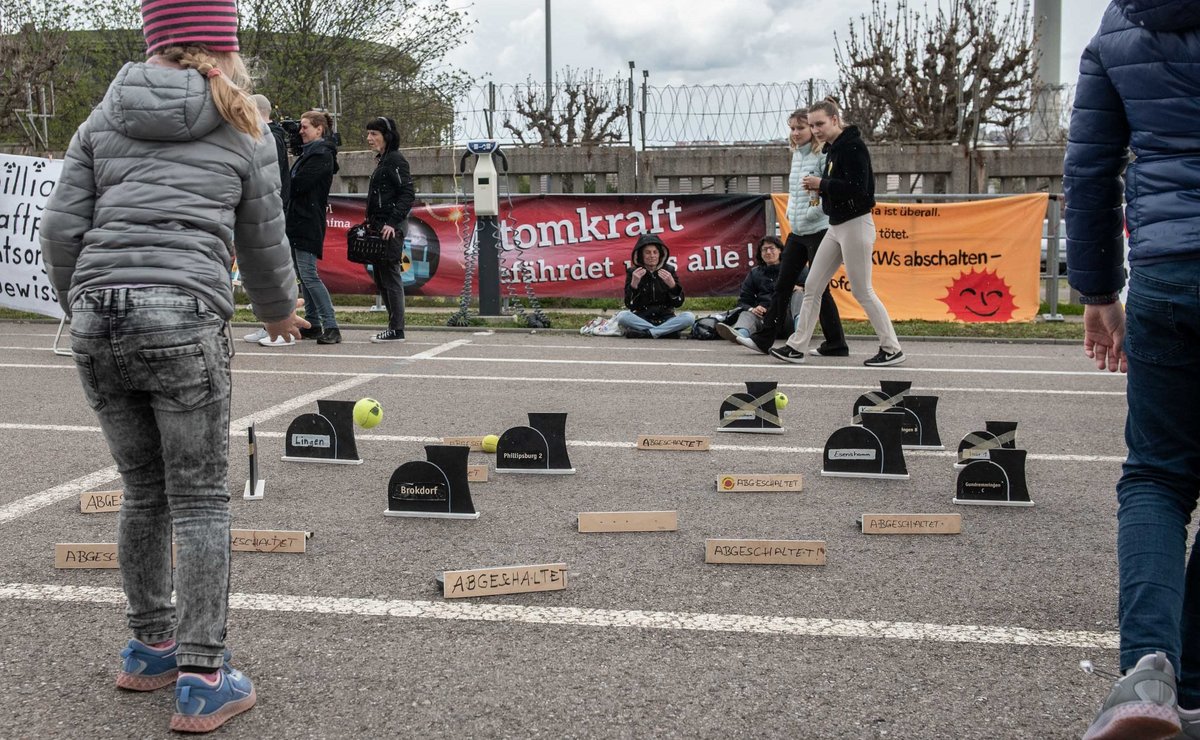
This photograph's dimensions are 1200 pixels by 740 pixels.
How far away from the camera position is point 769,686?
10.7ft

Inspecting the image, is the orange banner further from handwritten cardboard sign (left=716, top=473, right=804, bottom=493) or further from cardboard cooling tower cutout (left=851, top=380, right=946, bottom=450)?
handwritten cardboard sign (left=716, top=473, right=804, bottom=493)

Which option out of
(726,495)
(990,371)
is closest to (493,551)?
(726,495)

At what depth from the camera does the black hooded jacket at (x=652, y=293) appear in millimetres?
12094

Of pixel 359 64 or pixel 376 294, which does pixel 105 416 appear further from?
pixel 359 64

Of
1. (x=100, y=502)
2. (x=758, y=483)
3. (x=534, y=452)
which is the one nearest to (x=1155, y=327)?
(x=758, y=483)

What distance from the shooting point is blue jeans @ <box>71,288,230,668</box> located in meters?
2.92

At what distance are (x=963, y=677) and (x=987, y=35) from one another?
21.8 metres

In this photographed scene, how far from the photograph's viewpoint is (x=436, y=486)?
4.98 meters

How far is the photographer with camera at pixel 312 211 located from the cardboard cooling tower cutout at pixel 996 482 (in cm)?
738

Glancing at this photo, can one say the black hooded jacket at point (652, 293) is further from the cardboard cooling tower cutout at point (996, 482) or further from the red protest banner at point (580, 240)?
the cardboard cooling tower cutout at point (996, 482)

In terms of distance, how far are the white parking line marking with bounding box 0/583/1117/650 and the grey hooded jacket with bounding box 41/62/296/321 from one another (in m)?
1.26

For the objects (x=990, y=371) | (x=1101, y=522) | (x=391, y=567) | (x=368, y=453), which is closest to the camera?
(x=391, y=567)

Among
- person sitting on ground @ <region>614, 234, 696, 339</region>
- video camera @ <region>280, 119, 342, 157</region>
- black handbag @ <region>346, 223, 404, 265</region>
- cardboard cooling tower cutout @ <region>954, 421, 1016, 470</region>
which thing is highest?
video camera @ <region>280, 119, 342, 157</region>

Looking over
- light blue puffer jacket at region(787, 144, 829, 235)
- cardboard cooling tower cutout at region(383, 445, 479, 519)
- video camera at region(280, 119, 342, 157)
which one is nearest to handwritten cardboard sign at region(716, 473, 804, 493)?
cardboard cooling tower cutout at region(383, 445, 479, 519)
